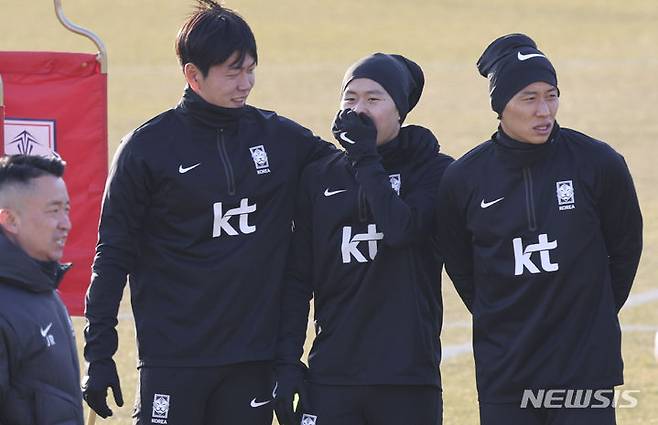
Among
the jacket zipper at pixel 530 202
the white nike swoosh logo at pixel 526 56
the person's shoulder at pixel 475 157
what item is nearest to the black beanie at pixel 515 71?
the white nike swoosh logo at pixel 526 56

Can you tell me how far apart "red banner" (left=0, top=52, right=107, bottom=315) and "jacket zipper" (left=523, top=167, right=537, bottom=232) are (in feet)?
8.86

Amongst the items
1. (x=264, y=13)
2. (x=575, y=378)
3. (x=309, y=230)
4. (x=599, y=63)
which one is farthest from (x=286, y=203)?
(x=264, y=13)

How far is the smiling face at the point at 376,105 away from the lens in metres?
5.35

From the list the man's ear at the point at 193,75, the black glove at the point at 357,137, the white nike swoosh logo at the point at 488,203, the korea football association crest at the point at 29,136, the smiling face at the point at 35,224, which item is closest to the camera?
the smiling face at the point at 35,224

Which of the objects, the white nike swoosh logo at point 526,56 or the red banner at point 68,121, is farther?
the red banner at point 68,121

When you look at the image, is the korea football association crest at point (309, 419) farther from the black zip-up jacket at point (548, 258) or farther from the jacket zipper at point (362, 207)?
the jacket zipper at point (362, 207)

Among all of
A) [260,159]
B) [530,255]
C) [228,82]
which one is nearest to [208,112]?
[228,82]

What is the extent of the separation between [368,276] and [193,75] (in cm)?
99

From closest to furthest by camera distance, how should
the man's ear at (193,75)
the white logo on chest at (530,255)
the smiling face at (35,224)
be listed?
the smiling face at (35,224)
the white logo on chest at (530,255)
the man's ear at (193,75)

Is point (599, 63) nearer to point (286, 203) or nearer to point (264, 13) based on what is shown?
point (264, 13)

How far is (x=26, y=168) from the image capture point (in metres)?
4.46

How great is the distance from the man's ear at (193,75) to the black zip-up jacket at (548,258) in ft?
3.35

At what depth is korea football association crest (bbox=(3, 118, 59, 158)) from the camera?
7.14 metres

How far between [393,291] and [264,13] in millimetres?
29187
